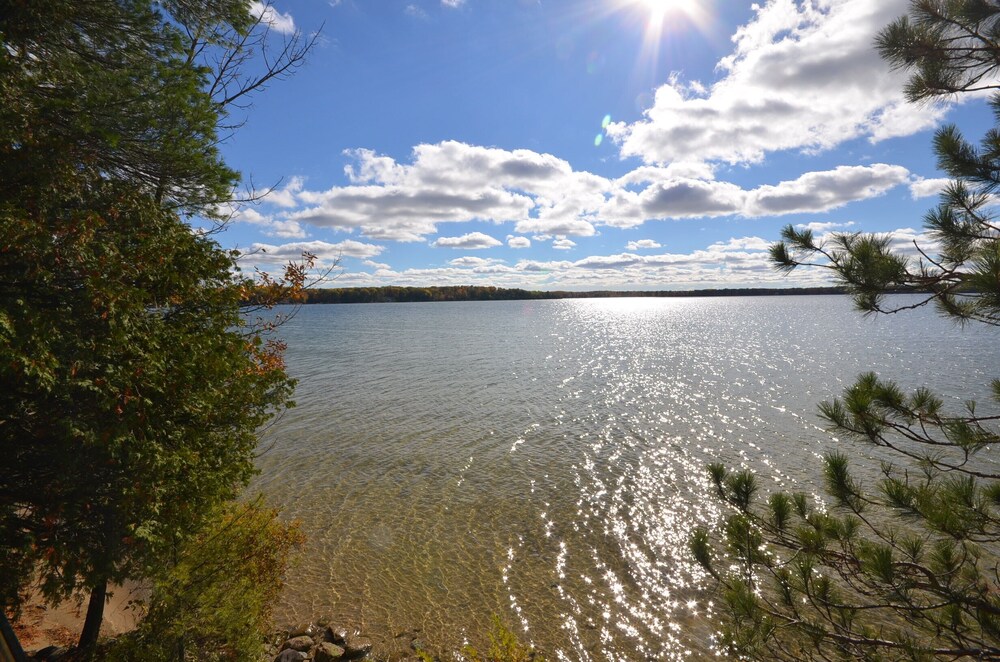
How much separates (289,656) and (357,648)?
4.53 feet

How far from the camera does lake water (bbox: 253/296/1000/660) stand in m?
11.2

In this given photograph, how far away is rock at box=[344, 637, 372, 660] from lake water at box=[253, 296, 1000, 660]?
0.25m

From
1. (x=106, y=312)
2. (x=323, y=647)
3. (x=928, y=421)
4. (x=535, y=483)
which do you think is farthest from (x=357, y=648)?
(x=928, y=421)

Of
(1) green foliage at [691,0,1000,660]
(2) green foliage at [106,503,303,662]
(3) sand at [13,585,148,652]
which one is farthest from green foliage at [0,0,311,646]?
(1) green foliage at [691,0,1000,660]

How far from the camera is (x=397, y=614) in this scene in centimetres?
1115

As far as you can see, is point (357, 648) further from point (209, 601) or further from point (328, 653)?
point (209, 601)

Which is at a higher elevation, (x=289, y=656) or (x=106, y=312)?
(x=106, y=312)

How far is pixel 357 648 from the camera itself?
9.86 metres

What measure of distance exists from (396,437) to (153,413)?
1865 centimetres

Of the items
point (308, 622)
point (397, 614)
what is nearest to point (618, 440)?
point (397, 614)

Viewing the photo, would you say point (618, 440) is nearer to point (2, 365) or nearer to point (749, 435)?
point (749, 435)

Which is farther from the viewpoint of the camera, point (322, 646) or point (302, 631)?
point (302, 631)

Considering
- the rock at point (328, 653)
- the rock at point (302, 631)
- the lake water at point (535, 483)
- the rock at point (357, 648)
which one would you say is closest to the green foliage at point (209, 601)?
the rock at point (302, 631)

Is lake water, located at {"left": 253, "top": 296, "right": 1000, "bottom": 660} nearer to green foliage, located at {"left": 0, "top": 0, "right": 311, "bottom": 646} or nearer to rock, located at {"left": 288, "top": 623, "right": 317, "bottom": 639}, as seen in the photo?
rock, located at {"left": 288, "top": 623, "right": 317, "bottom": 639}
